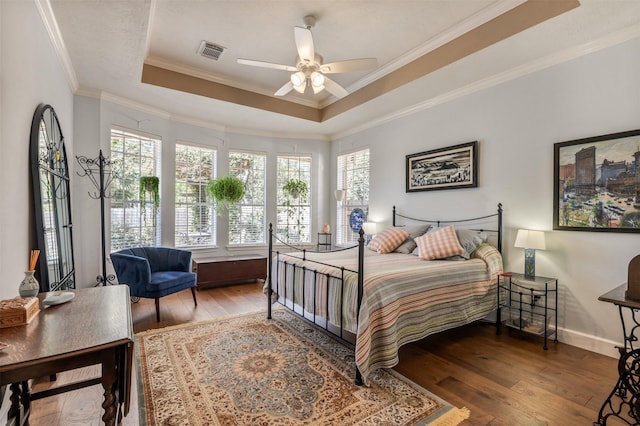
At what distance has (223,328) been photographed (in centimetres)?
332

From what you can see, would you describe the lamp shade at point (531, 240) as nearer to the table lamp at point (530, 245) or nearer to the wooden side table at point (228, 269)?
the table lamp at point (530, 245)

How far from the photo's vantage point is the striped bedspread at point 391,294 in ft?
7.61

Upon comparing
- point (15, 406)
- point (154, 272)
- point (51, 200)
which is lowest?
point (15, 406)

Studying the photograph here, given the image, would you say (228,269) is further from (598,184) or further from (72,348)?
(598,184)

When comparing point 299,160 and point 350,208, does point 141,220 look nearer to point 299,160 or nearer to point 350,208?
point 299,160

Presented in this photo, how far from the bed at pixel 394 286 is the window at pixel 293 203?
96.2 inches

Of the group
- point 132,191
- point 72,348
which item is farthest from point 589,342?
point 132,191

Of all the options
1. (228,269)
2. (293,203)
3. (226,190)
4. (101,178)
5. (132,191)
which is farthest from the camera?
(293,203)

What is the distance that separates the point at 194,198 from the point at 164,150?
90 centimetres

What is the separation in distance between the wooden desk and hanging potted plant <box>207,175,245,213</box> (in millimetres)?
3526

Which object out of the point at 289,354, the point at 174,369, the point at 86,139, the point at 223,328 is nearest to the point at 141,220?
the point at 86,139

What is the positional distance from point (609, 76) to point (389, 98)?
7.38 ft

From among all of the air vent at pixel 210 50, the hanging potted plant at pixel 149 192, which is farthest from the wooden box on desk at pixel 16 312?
the hanging potted plant at pixel 149 192

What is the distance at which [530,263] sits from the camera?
3.20 meters
